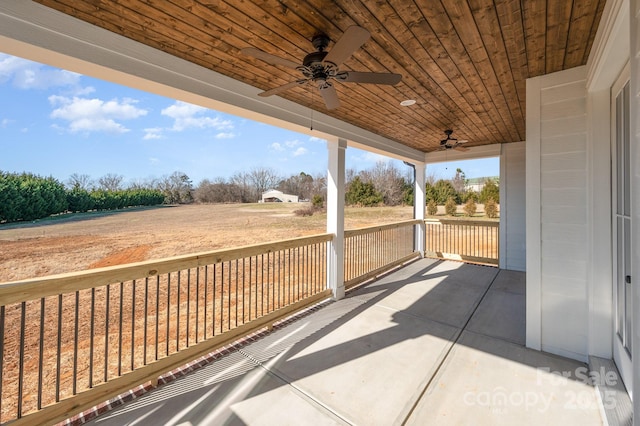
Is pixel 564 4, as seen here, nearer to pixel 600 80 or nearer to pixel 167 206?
pixel 600 80

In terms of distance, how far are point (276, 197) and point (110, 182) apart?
4030 millimetres

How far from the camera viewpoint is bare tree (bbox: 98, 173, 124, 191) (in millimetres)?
4671

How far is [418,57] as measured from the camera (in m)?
2.19

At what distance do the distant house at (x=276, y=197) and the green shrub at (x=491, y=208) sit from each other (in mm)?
7173

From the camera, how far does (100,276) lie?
1.80 m

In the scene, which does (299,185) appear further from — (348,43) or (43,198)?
(348,43)

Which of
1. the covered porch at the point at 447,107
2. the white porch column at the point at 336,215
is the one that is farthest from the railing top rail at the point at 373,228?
the covered porch at the point at 447,107

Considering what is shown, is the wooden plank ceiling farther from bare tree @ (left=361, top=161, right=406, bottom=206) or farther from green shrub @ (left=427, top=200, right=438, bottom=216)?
green shrub @ (left=427, top=200, right=438, bottom=216)

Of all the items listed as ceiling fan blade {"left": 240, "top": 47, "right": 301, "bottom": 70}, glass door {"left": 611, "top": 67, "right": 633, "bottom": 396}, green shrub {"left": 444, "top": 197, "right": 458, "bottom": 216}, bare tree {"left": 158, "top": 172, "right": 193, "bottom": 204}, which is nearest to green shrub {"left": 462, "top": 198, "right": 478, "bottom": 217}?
green shrub {"left": 444, "top": 197, "right": 458, "bottom": 216}

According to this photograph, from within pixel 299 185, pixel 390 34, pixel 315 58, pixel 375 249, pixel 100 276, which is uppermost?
pixel 390 34

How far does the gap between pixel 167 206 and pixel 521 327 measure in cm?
629

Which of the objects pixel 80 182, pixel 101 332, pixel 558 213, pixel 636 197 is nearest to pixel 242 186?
pixel 80 182

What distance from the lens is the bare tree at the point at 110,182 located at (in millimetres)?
4671

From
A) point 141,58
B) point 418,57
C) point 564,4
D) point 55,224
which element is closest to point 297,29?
point 418,57
